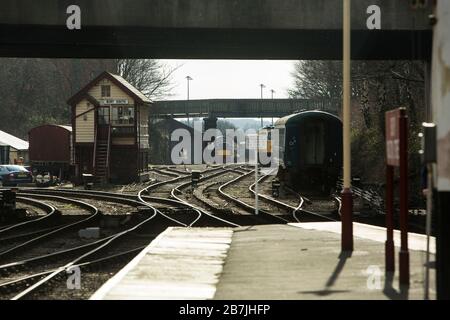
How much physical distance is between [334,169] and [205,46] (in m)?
9.82

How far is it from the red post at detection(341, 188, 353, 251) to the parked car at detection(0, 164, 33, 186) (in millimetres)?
36408

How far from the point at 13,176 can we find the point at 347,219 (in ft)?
121

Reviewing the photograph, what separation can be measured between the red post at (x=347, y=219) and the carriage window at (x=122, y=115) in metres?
34.6

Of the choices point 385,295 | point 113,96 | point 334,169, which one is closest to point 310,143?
point 334,169

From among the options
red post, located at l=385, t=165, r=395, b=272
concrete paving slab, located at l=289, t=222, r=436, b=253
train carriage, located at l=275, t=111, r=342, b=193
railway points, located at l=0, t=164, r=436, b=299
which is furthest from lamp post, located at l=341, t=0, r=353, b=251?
train carriage, located at l=275, t=111, r=342, b=193

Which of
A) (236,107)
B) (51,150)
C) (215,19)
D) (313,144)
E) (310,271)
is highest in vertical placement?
(236,107)

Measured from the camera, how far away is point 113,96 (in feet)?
149

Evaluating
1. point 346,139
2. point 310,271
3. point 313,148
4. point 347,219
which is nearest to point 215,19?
point 346,139

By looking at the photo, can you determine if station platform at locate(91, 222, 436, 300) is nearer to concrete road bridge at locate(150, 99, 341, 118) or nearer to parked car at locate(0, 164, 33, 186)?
parked car at locate(0, 164, 33, 186)

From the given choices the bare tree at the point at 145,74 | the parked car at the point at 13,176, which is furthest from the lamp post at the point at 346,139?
the bare tree at the point at 145,74

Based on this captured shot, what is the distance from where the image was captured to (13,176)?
4512 centimetres

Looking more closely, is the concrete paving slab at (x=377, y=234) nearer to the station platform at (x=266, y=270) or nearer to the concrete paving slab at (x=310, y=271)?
the station platform at (x=266, y=270)

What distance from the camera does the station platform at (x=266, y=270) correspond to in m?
8.30

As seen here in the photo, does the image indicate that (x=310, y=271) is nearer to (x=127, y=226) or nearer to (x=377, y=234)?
(x=377, y=234)
